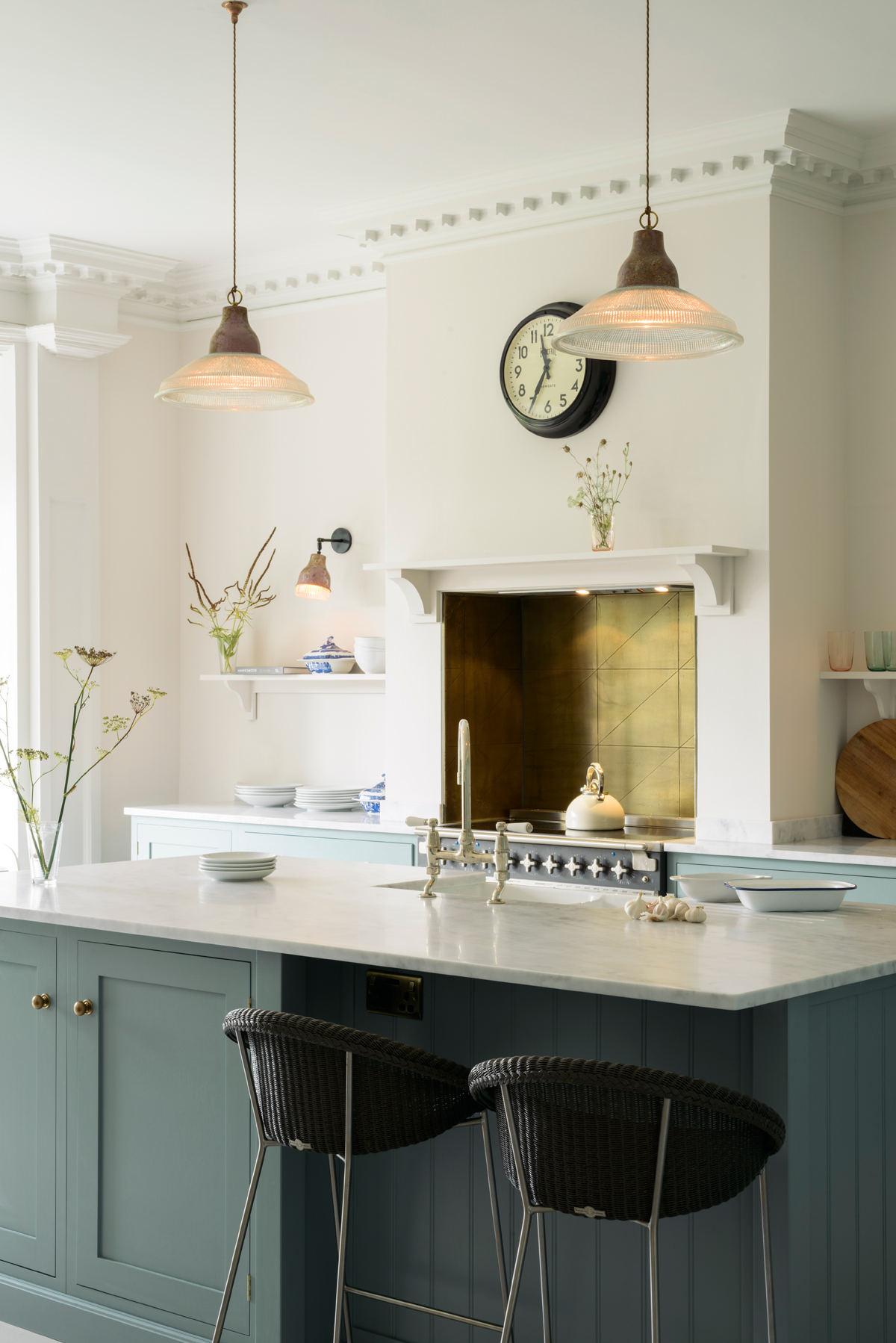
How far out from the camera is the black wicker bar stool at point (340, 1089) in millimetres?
2482

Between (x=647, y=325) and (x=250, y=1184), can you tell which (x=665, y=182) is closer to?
(x=647, y=325)

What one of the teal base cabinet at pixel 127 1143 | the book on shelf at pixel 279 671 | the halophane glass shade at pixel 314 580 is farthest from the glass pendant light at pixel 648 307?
the book on shelf at pixel 279 671

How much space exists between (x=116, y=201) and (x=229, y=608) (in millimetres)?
1863

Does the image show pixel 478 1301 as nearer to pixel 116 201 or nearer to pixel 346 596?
pixel 346 596

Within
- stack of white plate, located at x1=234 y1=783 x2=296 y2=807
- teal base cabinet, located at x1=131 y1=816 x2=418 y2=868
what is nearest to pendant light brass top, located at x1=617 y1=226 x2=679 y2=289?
teal base cabinet, located at x1=131 y1=816 x2=418 y2=868

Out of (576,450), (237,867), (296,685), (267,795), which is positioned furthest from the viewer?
(296,685)

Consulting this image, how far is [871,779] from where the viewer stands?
15.3 ft

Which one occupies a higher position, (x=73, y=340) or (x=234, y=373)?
(x=73, y=340)

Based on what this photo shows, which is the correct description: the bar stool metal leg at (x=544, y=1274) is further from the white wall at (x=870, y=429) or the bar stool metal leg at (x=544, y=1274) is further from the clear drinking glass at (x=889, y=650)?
the white wall at (x=870, y=429)

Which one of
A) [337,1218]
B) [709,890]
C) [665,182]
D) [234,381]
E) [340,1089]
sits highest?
[665,182]

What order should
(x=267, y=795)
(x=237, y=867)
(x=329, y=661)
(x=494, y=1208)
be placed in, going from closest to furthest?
(x=494, y=1208) → (x=237, y=867) → (x=329, y=661) → (x=267, y=795)

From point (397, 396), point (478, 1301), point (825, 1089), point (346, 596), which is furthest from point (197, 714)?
point (825, 1089)

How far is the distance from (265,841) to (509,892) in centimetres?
213

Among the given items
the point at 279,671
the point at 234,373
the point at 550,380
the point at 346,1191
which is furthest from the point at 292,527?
the point at 346,1191
